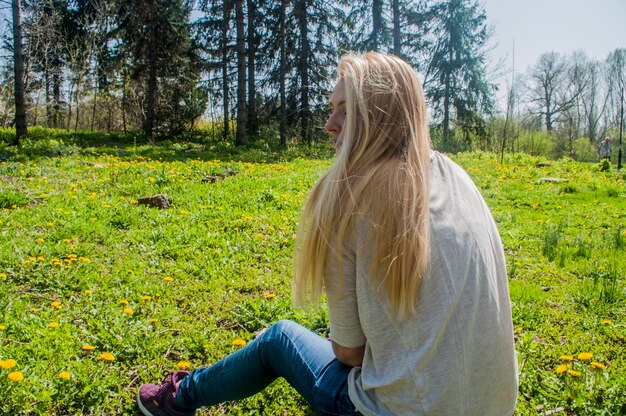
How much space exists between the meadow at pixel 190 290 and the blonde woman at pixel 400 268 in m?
0.48

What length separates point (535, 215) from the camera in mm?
6570

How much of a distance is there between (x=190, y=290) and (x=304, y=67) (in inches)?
746

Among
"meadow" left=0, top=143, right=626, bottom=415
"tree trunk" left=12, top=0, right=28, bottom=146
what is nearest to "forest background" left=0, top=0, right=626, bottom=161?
"tree trunk" left=12, top=0, right=28, bottom=146

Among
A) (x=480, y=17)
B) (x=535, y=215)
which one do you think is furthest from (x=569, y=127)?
(x=535, y=215)

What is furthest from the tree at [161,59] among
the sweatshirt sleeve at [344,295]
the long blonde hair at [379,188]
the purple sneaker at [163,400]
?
the sweatshirt sleeve at [344,295]

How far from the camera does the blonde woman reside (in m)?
1.23

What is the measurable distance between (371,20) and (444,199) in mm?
23256

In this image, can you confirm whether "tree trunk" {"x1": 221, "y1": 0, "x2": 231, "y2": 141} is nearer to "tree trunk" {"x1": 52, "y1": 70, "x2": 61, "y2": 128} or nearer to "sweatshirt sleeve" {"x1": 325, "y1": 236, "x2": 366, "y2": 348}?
"tree trunk" {"x1": 52, "y1": 70, "x2": 61, "y2": 128}


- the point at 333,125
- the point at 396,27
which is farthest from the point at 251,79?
the point at 333,125

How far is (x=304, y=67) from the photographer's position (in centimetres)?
2105

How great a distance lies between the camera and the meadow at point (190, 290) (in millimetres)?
2443

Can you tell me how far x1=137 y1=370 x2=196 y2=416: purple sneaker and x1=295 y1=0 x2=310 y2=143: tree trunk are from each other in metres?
18.9

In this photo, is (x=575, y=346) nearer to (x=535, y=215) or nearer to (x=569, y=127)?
(x=535, y=215)

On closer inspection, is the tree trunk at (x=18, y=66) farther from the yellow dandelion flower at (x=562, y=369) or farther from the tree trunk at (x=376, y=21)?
the tree trunk at (x=376, y=21)
